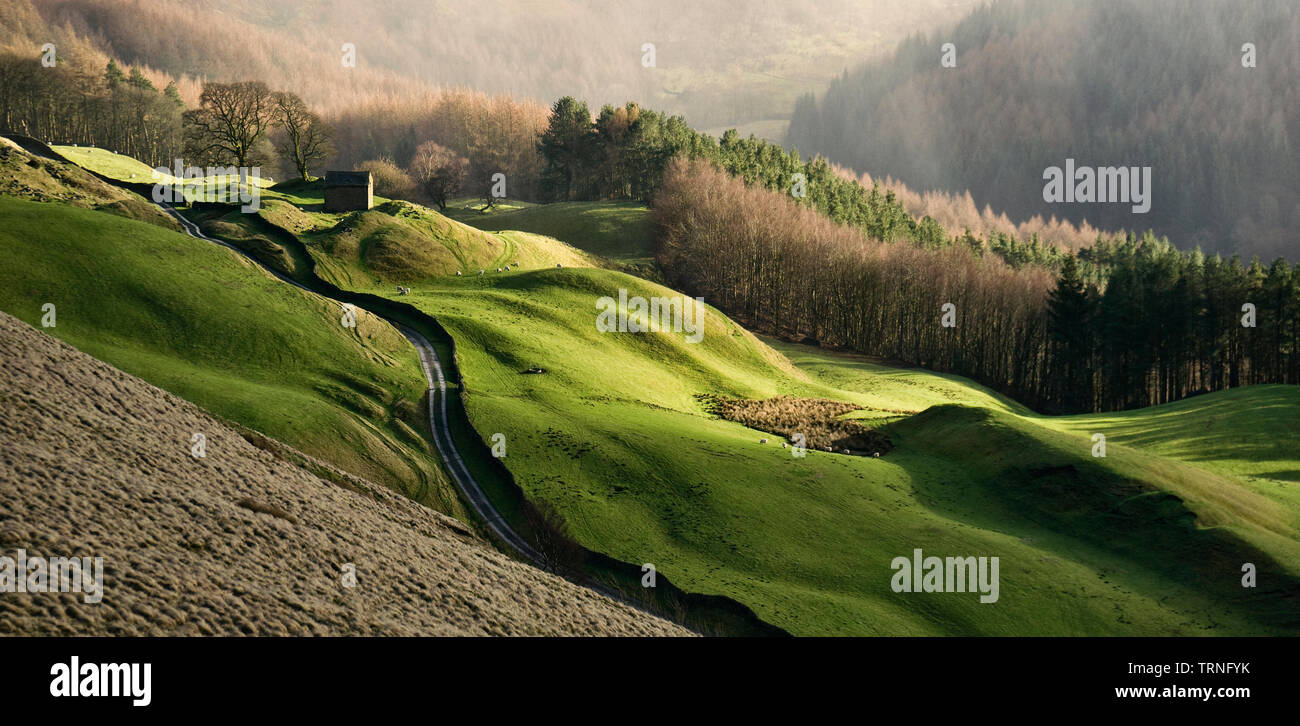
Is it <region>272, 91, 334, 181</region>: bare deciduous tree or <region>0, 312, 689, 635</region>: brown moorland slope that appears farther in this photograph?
<region>272, 91, 334, 181</region>: bare deciduous tree

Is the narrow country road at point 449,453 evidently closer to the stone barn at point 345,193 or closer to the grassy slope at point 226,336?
the grassy slope at point 226,336

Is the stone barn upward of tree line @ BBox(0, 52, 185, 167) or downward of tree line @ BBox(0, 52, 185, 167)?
downward

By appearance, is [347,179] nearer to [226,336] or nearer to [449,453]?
[226,336]

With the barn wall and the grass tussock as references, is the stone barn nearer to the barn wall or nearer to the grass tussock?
the barn wall

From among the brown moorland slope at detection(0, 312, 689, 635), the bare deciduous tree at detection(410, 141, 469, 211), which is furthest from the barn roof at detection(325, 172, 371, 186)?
the brown moorland slope at detection(0, 312, 689, 635)

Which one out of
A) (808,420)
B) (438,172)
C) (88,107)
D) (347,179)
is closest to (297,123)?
(347,179)

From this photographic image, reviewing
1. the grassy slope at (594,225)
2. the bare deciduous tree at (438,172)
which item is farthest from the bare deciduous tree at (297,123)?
the grassy slope at (594,225)

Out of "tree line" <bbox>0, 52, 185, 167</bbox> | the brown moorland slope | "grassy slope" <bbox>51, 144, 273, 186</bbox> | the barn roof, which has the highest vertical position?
"tree line" <bbox>0, 52, 185, 167</bbox>
